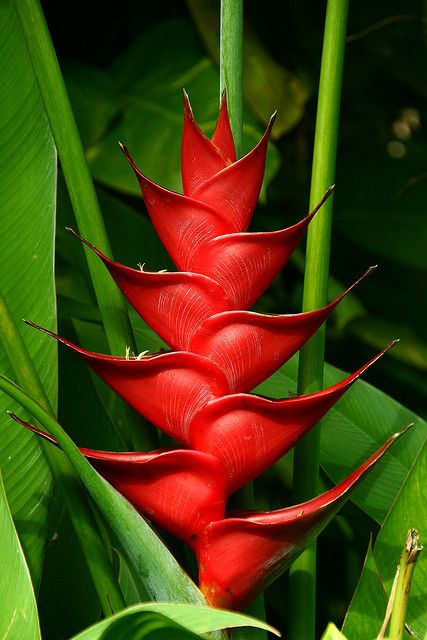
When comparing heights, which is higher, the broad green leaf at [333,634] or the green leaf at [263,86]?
the green leaf at [263,86]

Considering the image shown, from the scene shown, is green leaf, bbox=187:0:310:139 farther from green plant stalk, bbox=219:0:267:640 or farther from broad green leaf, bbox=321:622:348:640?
broad green leaf, bbox=321:622:348:640

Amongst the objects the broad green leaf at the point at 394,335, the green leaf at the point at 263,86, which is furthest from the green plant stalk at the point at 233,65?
the broad green leaf at the point at 394,335

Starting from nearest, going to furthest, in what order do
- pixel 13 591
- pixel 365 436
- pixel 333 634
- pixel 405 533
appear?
pixel 333 634
pixel 13 591
pixel 405 533
pixel 365 436

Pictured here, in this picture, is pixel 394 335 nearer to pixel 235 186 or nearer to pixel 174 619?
pixel 235 186

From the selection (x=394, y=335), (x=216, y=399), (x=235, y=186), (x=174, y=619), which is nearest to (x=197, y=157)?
(x=235, y=186)

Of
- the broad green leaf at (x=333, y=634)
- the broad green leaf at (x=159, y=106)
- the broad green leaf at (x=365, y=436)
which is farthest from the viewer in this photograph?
the broad green leaf at (x=159, y=106)

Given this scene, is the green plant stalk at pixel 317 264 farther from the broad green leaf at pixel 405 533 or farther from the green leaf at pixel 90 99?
the green leaf at pixel 90 99

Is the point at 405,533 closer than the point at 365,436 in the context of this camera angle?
Yes
